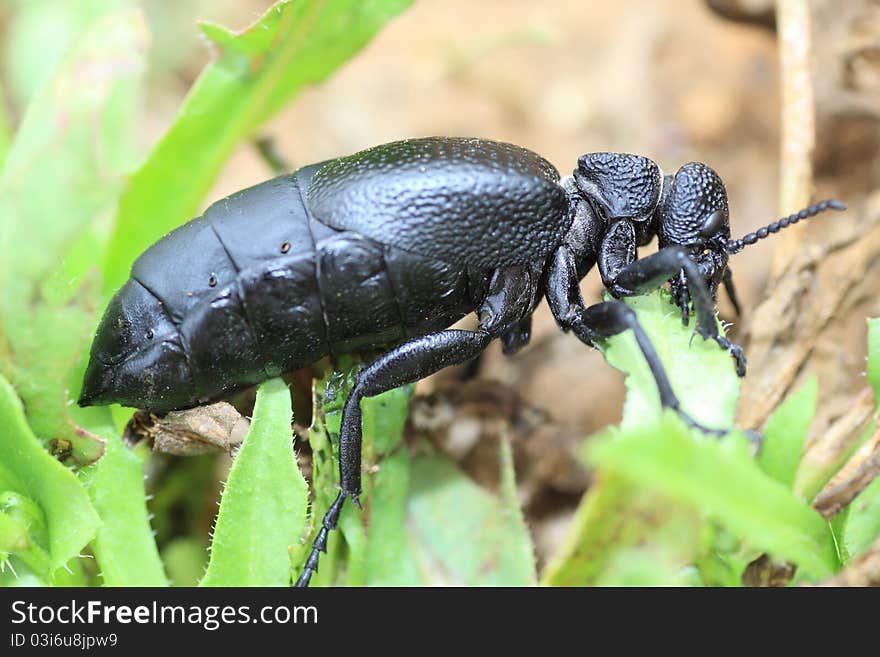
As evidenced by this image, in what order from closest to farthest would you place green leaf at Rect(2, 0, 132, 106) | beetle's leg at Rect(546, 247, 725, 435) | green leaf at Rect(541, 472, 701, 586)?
green leaf at Rect(541, 472, 701, 586), beetle's leg at Rect(546, 247, 725, 435), green leaf at Rect(2, 0, 132, 106)

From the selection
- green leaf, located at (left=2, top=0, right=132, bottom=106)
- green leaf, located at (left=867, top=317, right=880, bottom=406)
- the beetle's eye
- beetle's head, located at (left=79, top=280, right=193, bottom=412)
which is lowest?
green leaf, located at (left=867, top=317, right=880, bottom=406)

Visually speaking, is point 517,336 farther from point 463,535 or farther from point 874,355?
point 874,355

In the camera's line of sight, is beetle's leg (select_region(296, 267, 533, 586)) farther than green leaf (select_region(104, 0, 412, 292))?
No

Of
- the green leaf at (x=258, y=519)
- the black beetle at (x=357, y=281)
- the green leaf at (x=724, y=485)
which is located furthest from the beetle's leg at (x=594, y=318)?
the green leaf at (x=258, y=519)

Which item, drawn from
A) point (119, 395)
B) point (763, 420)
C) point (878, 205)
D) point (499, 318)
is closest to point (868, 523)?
point (763, 420)

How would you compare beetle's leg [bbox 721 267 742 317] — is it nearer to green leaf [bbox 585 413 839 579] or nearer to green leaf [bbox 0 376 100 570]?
green leaf [bbox 585 413 839 579]

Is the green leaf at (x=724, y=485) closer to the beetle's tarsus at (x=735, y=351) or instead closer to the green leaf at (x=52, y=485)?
the beetle's tarsus at (x=735, y=351)

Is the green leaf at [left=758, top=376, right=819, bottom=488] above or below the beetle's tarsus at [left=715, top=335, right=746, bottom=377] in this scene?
below

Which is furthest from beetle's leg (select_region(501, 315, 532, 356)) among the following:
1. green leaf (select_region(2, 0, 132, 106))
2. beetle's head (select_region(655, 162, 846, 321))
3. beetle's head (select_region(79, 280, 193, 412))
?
green leaf (select_region(2, 0, 132, 106))

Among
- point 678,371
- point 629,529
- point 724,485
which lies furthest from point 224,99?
point 724,485
